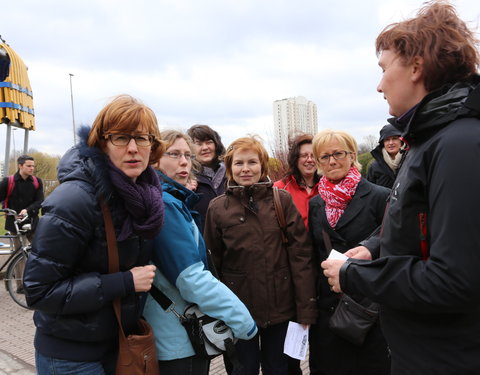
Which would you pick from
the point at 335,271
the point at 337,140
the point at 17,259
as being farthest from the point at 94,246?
the point at 17,259

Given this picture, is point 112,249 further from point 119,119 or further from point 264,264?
point 264,264

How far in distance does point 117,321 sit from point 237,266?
3.71ft

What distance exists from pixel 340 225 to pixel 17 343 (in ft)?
13.6

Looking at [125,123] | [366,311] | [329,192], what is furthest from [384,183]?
[125,123]

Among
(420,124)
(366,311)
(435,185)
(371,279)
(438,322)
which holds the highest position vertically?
(420,124)

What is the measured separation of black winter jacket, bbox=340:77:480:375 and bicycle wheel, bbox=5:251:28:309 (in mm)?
6119

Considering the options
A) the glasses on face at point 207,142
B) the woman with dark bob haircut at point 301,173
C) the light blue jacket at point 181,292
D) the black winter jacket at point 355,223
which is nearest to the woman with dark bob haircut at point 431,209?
the light blue jacket at point 181,292

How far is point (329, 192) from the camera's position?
2684 millimetres

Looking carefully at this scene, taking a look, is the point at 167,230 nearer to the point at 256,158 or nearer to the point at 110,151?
the point at 110,151

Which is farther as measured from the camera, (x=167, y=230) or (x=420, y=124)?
(x=167, y=230)

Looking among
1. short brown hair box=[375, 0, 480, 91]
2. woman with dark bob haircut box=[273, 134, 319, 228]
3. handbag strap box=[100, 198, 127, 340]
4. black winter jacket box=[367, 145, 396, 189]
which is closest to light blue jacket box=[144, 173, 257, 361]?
handbag strap box=[100, 198, 127, 340]

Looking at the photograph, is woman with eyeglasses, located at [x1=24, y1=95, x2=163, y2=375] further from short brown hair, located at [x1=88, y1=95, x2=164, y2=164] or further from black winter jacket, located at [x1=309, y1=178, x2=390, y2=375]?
black winter jacket, located at [x1=309, y1=178, x2=390, y2=375]

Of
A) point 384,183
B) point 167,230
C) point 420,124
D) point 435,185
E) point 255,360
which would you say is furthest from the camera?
point 384,183

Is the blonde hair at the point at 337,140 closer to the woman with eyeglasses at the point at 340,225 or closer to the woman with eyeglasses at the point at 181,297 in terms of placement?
the woman with eyeglasses at the point at 340,225
